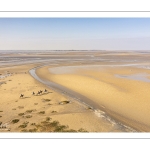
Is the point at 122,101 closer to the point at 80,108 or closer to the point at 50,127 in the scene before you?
the point at 80,108

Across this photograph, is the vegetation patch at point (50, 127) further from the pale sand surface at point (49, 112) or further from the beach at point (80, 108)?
the pale sand surface at point (49, 112)

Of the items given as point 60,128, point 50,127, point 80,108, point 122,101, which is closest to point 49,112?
point 50,127

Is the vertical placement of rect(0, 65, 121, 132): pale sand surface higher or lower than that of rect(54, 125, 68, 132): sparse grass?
higher

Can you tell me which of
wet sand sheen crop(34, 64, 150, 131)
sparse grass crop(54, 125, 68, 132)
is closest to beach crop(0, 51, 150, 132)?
wet sand sheen crop(34, 64, 150, 131)

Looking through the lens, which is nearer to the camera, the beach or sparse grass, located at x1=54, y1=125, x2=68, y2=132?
sparse grass, located at x1=54, y1=125, x2=68, y2=132

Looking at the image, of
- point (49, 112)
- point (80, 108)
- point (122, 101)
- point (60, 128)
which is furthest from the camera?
point (122, 101)

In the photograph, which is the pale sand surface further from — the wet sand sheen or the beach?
the wet sand sheen

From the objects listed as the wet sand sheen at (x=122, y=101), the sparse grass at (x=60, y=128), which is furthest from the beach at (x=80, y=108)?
the sparse grass at (x=60, y=128)
